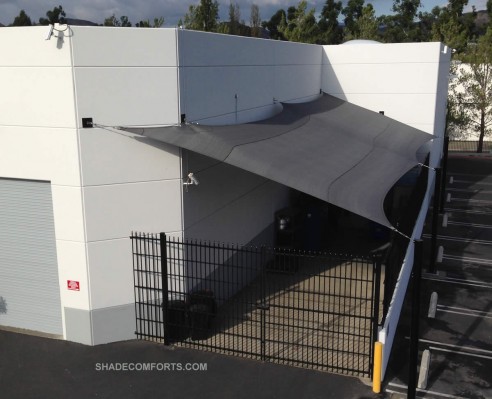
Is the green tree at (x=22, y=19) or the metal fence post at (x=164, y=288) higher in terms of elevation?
the green tree at (x=22, y=19)

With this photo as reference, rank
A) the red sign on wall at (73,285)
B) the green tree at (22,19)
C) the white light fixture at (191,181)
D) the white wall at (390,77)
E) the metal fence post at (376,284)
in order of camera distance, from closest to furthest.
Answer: the metal fence post at (376,284)
the red sign on wall at (73,285)
the white light fixture at (191,181)
the white wall at (390,77)
the green tree at (22,19)

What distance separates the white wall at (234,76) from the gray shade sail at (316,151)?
1.32ft

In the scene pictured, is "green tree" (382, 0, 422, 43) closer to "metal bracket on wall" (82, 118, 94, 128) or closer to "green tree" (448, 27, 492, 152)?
"green tree" (448, 27, 492, 152)

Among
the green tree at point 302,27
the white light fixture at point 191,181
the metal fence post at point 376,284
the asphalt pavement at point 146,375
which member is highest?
the green tree at point 302,27

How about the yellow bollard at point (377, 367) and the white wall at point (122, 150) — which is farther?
the white wall at point (122, 150)

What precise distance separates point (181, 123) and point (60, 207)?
2486 millimetres

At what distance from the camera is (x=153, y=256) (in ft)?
29.2

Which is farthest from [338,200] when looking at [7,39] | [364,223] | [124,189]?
[364,223]

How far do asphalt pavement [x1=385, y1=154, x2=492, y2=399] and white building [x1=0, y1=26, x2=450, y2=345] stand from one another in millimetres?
4477

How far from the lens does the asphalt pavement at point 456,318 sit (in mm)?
8352

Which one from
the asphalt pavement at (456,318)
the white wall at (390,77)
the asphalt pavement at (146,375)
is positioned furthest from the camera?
the white wall at (390,77)

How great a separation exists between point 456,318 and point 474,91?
24.2 m

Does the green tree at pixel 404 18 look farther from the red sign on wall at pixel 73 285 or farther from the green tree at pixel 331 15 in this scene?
the red sign on wall at pixel 73 285

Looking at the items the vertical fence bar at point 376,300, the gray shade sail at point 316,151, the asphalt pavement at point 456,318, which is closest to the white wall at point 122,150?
the gray shade sail at point 316,151
